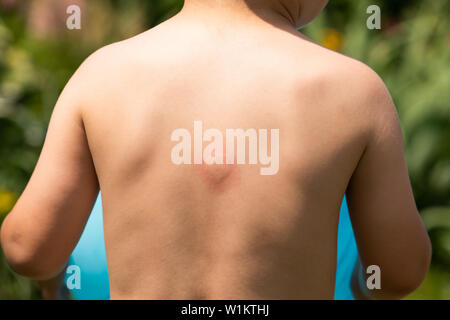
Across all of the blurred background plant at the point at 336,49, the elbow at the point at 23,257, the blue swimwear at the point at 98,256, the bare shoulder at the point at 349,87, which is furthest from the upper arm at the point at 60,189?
the blurred background plant at the point at 336,49

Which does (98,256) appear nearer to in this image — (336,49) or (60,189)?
(60,189)

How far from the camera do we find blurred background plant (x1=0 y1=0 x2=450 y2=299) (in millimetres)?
3307

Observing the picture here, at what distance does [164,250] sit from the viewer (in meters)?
1.16

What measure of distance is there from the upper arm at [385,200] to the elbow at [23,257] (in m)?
0.62

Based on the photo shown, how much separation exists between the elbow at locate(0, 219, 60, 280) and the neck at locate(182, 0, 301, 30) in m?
0.56

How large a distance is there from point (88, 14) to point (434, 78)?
7.00 feet

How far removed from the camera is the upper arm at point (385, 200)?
1.18 metres

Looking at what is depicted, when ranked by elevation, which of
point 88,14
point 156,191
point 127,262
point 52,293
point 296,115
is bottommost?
point 52,293

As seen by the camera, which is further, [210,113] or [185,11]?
[185,11]

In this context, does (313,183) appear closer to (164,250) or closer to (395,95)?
(164,250)

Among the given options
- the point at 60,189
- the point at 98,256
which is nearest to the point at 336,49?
the point at 98,256

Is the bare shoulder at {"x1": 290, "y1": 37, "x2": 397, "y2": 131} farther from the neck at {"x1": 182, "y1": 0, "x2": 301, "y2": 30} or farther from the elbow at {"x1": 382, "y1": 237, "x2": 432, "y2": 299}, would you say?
the elbow at {"x1": 382, "y1": 237, "x2": 432, "y2": 299}

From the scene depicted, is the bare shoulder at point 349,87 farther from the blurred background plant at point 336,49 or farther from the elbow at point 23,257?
the blurred background plant at point 336,49

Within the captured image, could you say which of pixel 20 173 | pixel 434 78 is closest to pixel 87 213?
pixel 20 173
